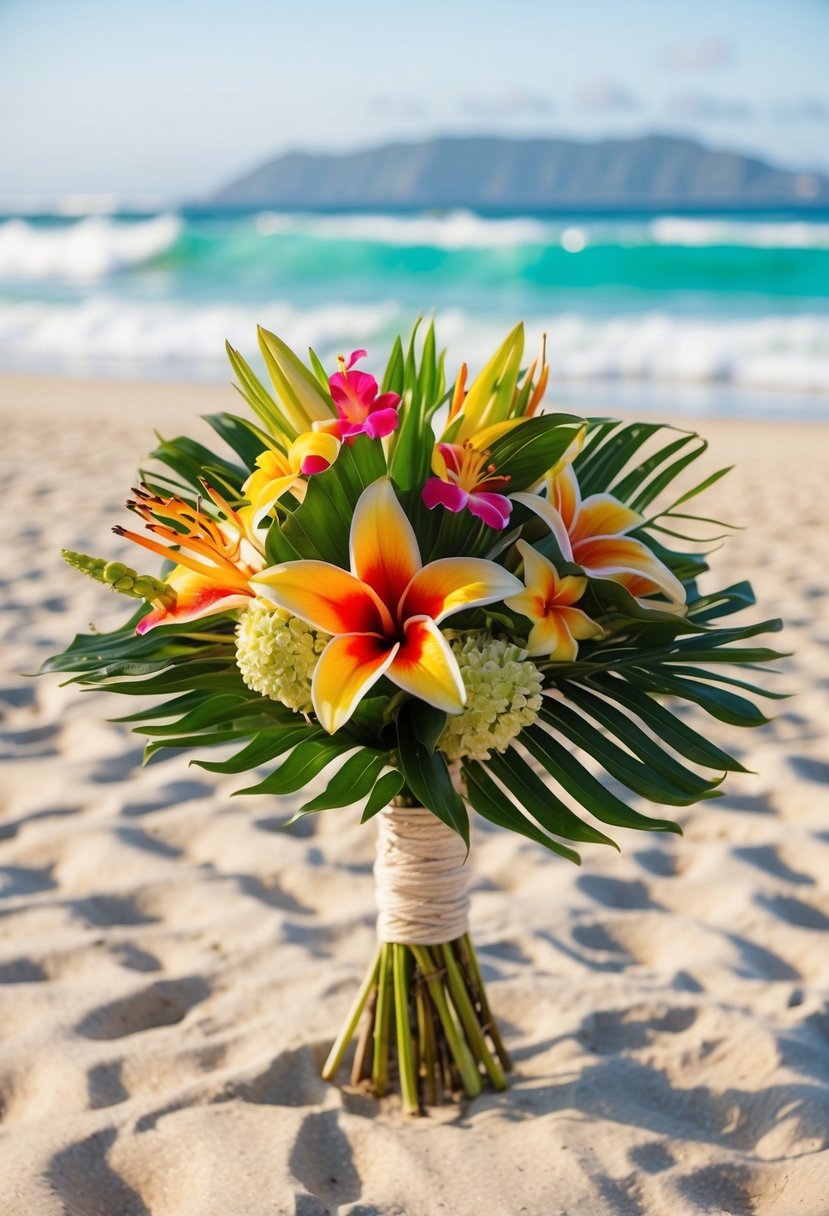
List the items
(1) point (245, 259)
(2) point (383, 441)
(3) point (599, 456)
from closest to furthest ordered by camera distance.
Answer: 1. (2) point (383, 441)
2. (3) point (599, 456)
3. (1) point (245, 259)

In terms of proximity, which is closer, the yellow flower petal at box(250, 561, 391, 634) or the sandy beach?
the yellow flower petal at box(250, 561, 391, 634)

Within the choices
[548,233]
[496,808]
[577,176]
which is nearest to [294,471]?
[496,808]

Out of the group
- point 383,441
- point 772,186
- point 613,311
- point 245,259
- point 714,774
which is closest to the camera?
point 383,441

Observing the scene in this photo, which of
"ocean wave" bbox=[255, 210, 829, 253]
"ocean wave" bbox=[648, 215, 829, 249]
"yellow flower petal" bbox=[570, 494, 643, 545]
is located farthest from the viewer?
"ocean wave" bbox=[255, 210, 829, 253]

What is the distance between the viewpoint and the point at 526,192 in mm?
65562

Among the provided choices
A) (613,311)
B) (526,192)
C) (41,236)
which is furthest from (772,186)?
(613,311)

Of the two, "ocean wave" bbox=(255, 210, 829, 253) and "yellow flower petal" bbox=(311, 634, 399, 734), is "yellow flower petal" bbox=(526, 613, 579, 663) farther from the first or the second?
"ocean wave" bbox=(255, 210, 829, 253)

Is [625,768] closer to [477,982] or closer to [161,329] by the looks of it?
[477,982]

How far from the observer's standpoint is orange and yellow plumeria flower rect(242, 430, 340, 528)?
40.5 inches

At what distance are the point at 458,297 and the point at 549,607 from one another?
15405 millimetres

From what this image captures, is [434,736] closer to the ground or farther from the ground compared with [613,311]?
closer to the ground

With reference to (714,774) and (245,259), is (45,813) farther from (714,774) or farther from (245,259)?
(245,259)

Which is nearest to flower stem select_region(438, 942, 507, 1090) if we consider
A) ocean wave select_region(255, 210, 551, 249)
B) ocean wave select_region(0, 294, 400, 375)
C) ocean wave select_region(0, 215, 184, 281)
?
ocean wave select_region(0, 294, 400, 375)

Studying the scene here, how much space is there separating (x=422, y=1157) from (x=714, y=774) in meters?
1.52
